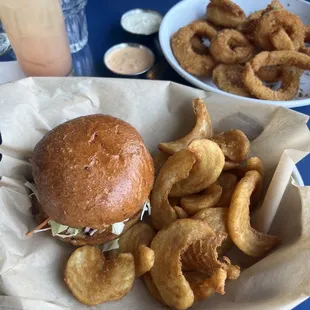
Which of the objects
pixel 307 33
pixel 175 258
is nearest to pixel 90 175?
pixel 175 258

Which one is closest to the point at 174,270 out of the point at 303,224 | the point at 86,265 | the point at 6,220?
the point at 86,265

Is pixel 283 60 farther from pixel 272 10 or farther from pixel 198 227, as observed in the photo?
pixel 198 227

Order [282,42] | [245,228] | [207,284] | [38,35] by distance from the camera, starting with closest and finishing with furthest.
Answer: [207,284]
[245,228]
[38,35]
[282,42]

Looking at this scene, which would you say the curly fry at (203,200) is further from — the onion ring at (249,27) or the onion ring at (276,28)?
the onion ring at (249,27)

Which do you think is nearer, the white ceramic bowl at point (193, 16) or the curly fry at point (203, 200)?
the curly fry at point (203, 200)

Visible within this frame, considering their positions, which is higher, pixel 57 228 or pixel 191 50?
pixel 191 50

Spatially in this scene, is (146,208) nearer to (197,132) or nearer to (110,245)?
(110,245)

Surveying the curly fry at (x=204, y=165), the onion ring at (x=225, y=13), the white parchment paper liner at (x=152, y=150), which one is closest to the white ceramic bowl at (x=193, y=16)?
the onion ring at (x=225, y=13)
